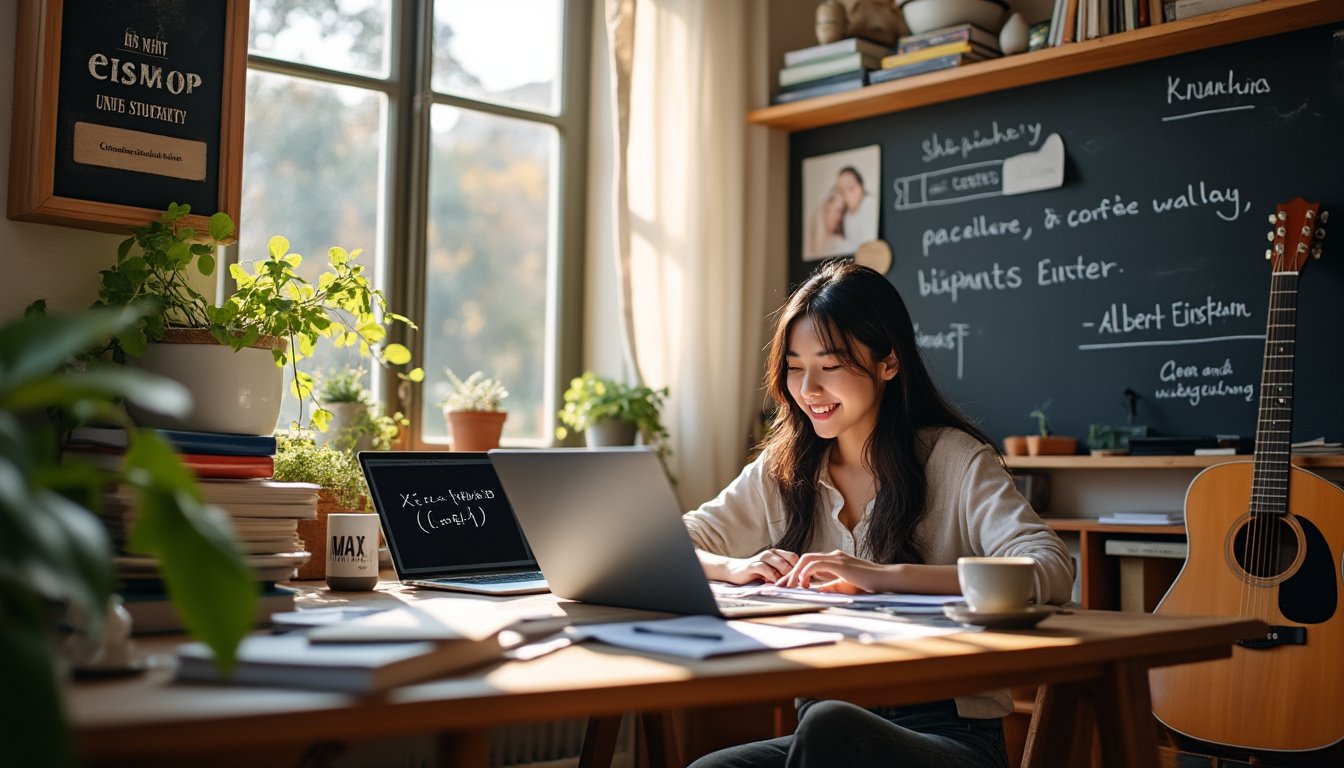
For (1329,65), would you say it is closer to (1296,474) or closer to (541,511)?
(1296,474)

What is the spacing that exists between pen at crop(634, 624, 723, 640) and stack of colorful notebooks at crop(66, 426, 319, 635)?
428mm

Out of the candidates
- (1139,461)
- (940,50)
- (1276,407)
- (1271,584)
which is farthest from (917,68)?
(1271,584)

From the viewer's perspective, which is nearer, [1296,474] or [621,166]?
[1296,474]

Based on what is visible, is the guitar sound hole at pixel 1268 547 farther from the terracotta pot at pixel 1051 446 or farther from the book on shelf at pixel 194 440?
the book on shelf at pixel 194 440

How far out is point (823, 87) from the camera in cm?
364

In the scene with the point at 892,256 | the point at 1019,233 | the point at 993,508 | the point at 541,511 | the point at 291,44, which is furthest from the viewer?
the point at 892,256

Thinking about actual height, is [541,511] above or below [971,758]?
above

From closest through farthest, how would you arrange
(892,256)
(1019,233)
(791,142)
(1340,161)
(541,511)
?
(541,511)
(1340,161)
(1019,233)
(892,256)
(791,142)

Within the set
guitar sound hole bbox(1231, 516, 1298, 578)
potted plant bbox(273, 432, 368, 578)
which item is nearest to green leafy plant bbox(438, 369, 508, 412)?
potted plant bbox(273, 432, 368, 578)

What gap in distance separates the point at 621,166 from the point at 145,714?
2.81m

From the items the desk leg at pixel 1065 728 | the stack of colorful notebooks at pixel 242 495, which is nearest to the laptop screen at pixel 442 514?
the stack of colorful notebooks at pixel 242 495

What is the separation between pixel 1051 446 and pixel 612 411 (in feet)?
3.67

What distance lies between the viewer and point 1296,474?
2.66 meters

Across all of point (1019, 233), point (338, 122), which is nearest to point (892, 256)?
point (1019, 233)
